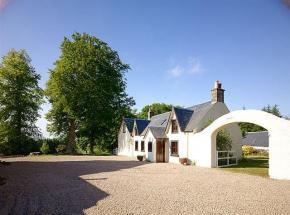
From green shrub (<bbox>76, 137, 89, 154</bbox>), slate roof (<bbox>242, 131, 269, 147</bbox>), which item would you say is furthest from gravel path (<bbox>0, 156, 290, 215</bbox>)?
green shrub (<bbox>76, 137, 89, 154</bbox>)

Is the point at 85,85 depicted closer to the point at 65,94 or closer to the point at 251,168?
the point at 65,94

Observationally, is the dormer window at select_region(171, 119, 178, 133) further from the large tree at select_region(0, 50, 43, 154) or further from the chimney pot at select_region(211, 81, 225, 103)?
the large tree at select_region(0, 50, 43, 154)

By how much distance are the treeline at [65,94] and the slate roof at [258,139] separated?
76.8ft

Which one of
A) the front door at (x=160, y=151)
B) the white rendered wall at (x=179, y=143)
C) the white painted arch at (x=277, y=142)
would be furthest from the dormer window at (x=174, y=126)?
the white painted arch at (x=277, y=142)

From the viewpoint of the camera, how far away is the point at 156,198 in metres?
10.5

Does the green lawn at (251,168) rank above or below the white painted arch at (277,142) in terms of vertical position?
below

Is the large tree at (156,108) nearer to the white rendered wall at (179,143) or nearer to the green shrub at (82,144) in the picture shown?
the green shrub at (82,144)

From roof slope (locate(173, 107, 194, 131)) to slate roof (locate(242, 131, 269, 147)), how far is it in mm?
22057

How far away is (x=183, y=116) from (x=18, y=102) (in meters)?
25.8

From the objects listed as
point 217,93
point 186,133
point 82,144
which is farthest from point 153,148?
point 82,144

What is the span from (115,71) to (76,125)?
10.5 meters

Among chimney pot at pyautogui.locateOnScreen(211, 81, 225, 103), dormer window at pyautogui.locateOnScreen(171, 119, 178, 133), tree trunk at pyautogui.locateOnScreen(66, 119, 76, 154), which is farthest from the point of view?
tree trunk at pyautogui.locateOnScreen(66, 119, 76, 154)

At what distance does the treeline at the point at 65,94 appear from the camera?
39.6 meters

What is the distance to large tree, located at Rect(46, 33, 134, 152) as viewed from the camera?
130 ft
